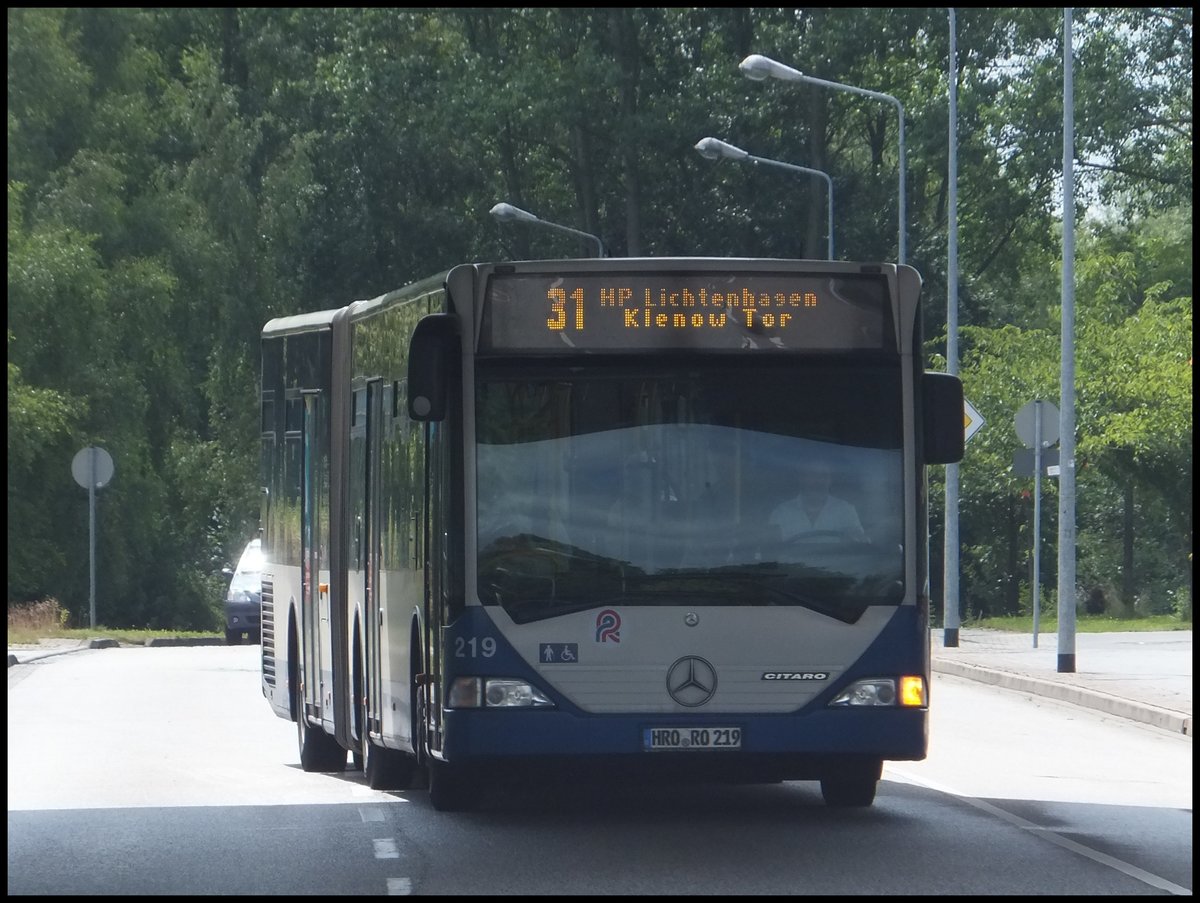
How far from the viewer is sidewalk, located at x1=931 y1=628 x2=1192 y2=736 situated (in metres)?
21.3

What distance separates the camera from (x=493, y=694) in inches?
458

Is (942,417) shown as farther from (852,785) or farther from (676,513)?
(852,785)

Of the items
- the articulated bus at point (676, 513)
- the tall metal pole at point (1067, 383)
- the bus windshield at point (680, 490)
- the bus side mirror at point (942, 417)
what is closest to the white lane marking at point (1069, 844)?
the articulated bus at point (676, 513)

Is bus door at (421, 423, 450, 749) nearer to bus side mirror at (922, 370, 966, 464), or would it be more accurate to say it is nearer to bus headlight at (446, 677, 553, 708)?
bus headlight at (446, 677, 553, 708)

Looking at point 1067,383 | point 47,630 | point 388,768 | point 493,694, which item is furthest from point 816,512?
point 47,630

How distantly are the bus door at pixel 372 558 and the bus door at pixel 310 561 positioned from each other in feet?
4.60

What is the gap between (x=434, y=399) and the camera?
38.4 feet

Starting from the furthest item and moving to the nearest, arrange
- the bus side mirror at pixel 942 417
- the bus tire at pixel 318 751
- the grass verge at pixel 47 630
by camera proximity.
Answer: the grass verge at pixel 47 630
the bus tire at pixel 318 751
the bus side mirror at pixel 942 417

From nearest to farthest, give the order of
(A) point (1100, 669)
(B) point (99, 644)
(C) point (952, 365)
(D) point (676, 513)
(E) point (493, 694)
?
(E) point (493, 694) → (D) point (676, 513) → (A) point (1100, 669) → (C) point (952, 365) → (B) point (99, 644)

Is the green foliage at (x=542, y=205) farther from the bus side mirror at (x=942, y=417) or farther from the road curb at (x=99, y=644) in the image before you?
the bus side mirror at (x=942, y=417)

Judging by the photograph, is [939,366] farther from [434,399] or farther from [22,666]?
[434,399]

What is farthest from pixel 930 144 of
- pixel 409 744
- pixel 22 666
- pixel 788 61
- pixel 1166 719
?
pixel 409 744

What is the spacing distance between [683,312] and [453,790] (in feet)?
9.37

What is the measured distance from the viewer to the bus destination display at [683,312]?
11867 mm
